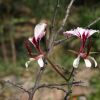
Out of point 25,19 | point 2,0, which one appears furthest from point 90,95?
point 2,0

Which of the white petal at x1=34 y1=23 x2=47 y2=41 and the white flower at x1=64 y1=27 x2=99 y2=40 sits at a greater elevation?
the white petal at x1=34 y1=23 x2=47 y2=41

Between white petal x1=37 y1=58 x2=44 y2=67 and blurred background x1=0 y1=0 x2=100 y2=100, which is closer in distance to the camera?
white petal x1=37 y1=58 x2=44 y2=67

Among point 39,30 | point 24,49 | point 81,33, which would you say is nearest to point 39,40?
point 39,30

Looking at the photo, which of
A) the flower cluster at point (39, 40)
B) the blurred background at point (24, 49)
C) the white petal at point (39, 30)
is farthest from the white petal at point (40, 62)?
the blurred background at point (24, 49)

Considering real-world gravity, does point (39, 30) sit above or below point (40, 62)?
above

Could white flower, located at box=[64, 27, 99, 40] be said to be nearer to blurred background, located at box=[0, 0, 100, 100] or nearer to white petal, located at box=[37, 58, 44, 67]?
white petal, located at box=[37, 58, 44, 67]

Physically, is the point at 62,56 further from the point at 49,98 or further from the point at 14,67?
the point at 49,98

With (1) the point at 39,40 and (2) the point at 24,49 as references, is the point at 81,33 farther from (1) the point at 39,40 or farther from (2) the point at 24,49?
(2) the point at 24,49

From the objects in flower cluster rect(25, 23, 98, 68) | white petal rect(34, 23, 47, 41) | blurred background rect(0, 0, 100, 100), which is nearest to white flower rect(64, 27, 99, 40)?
flower cluster rect(25, 23, 98, 68)

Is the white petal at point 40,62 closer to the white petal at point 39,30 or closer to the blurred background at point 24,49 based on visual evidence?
the white petal at point 39,30
